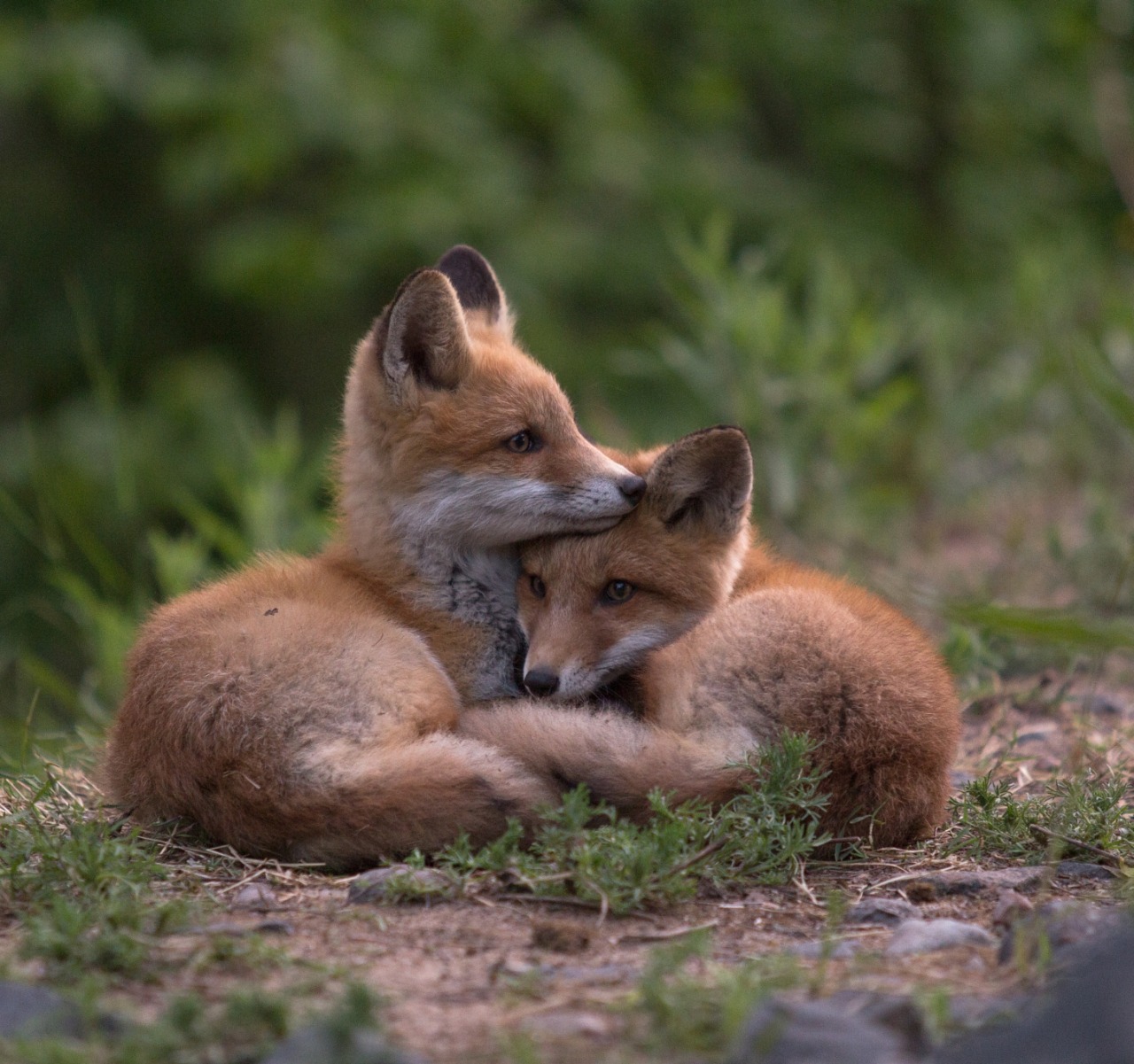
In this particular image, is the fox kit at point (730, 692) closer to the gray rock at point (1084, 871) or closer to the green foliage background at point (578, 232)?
the gray rock at point (1084, 871)

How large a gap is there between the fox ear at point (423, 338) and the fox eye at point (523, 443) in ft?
1.00

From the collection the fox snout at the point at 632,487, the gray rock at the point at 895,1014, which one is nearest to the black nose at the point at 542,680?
the fox snout at the point at 632,487

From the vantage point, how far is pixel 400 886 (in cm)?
312

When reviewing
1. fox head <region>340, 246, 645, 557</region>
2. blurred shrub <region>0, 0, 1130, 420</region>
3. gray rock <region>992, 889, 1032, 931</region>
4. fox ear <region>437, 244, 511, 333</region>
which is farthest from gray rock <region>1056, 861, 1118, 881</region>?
blurred shrub <region>0, 0, 1130, 420</region>

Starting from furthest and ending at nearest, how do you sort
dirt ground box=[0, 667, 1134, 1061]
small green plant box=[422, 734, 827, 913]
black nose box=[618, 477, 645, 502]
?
black nose box=[618, 477, 645, 502], small green plant box=[422, 734, 827, 913], dirt ground box=[0, 667, 1134, 1061]

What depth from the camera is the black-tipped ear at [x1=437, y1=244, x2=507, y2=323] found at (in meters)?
5.41


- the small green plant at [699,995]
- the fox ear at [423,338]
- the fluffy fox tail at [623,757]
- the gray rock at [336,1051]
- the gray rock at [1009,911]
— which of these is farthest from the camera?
the fox ear at [423,338]

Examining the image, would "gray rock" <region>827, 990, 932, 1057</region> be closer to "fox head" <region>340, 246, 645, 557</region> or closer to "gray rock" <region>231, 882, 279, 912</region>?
"gray rock" <region>231, 882, 279, 912</region>

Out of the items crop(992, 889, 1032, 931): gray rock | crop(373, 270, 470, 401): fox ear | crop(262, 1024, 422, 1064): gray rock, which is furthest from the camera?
crop(373, 270, 470, 401): fox ear

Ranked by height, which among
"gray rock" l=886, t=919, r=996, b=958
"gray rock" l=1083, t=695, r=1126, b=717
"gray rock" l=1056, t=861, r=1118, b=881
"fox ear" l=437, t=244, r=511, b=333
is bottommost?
"gray rock" l=1083, t=695, r=1126, b=717

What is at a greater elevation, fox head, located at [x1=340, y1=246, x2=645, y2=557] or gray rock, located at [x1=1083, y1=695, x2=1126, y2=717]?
fox head, located at [x1=340, y1=246, x2=645, y2=557]

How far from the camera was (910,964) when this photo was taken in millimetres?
2758

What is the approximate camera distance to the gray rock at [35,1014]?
236 centimetres

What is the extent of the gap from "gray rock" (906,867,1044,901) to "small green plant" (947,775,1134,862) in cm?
12
